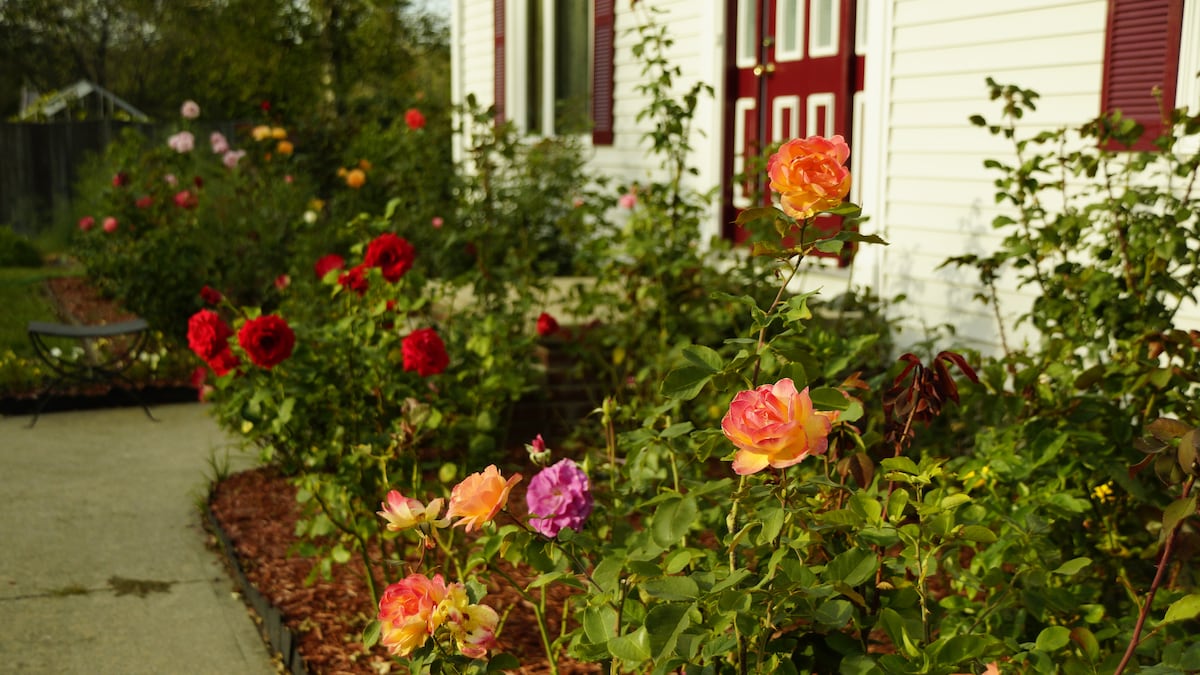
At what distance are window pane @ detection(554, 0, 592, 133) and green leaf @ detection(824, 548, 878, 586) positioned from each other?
23.6 feet

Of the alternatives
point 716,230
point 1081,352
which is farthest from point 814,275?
point 1081,352

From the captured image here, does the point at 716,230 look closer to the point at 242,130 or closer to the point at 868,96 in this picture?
the point at 868,96

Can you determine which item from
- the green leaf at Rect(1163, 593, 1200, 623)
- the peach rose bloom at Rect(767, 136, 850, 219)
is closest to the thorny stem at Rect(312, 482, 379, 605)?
the peach rose bloom at Rect(767, 136, 850, 219)

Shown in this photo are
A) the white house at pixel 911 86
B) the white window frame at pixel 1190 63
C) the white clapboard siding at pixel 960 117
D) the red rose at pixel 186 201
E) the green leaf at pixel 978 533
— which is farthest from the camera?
the red rose at pixel 186 201

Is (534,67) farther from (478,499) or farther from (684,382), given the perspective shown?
(478,499)

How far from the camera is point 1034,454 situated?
2902mm

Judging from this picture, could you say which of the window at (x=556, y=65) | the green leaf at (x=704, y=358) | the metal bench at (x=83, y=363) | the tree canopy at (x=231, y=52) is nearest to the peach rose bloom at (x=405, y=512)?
the green leaf at (x=704, y=358)

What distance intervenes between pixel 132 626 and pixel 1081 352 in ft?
11.1

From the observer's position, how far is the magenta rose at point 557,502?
7.30 feet

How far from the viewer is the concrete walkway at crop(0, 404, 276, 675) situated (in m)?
3.37

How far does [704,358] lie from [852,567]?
41 centimetres

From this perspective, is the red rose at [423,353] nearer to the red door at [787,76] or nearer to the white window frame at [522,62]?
the red door at [787,76]

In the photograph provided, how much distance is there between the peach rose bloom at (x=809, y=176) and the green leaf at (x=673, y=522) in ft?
1.66

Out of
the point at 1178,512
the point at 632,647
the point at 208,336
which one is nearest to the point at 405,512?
the point at 632,647
